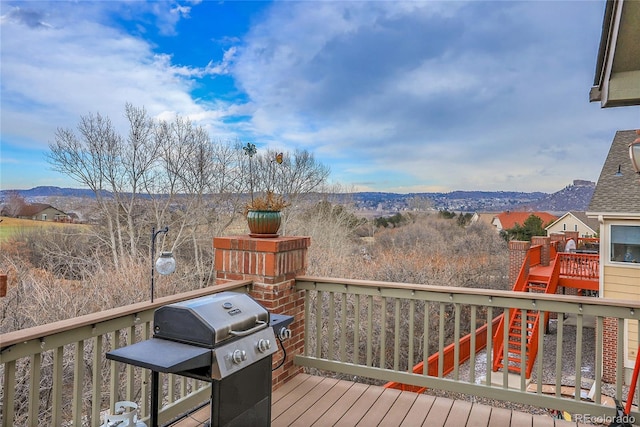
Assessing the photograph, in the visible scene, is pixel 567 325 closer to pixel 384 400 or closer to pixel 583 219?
pixel 583 219

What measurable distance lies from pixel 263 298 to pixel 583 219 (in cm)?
1086

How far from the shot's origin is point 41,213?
27.5ft

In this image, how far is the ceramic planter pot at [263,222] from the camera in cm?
330

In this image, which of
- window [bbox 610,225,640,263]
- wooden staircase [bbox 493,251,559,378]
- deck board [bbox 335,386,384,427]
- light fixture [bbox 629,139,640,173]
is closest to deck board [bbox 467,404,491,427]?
deck board [bbox 335,386,384,427]

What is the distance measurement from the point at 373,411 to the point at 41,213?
8473 mm

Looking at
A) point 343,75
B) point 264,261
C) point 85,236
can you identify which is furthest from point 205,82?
point 264,261

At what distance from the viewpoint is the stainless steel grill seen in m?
1.62

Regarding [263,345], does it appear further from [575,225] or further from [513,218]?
[513,218]

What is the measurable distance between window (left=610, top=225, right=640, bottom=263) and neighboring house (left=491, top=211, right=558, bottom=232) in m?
4.11

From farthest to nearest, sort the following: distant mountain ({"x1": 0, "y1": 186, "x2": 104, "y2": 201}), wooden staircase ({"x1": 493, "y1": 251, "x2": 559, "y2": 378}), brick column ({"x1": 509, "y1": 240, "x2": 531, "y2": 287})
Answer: brick column ({"x1": 509, "y1": 240, "x2": 531, "y2": 287})
wooden staircase ({"x1": 493, "y1": 251, "x2": 559, "y2": 378})
distant mountain ({"x1": 0, "y1": 186, "x2": 104, "y2": 201})

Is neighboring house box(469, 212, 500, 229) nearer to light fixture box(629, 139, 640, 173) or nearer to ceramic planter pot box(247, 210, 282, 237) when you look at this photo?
light fixture box(629, 139, 640, 173)

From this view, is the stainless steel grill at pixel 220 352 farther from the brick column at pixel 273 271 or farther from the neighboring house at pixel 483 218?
the neighboring house at pixel 483 218

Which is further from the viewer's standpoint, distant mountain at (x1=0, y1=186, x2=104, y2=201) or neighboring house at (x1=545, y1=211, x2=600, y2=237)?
neighboring house at (x1=545, y1=211, x2=600, y2=237)

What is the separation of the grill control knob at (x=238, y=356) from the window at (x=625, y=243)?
347 inches
